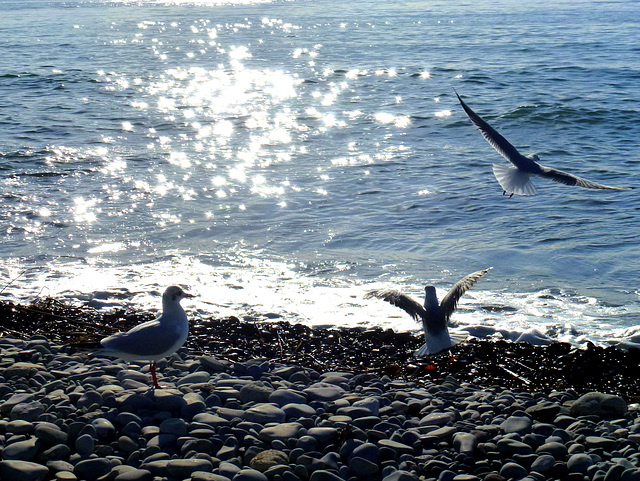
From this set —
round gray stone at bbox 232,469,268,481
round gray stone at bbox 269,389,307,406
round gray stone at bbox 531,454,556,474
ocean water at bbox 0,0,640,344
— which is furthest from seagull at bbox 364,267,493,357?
round gray stone at bbox 232,469,268,481

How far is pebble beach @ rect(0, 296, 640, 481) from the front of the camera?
4.34m

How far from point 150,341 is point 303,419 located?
1.31 metres

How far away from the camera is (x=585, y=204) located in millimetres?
11867

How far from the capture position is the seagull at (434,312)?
6395 mm

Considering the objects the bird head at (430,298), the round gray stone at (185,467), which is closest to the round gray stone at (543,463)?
the round gray stone at (185,467)

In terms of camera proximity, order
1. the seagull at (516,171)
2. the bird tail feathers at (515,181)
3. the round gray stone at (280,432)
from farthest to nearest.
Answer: the bird tail feathers at (515,181), the seagull at (516,171), the round gray stone at (280,432)

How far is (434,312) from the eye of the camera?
6449mm

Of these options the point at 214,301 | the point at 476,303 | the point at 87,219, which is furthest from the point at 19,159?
the point at 476,303

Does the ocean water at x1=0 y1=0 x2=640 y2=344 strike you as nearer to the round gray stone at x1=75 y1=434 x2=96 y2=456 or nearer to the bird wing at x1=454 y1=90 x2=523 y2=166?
the bird wing at x1=454 y1=90 x2=523 y2=166

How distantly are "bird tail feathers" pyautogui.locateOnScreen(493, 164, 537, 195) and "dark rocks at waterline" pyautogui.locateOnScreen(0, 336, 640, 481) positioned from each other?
10.1ft

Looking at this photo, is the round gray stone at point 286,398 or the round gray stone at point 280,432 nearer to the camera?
the round gray stone at point 280,432

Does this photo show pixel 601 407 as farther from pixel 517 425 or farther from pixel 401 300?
pixel 401 300

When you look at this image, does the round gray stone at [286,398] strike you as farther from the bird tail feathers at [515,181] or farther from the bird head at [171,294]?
the bird tail feathers at [515,181]

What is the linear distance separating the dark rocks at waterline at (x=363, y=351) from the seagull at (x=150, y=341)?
1.71 feet
